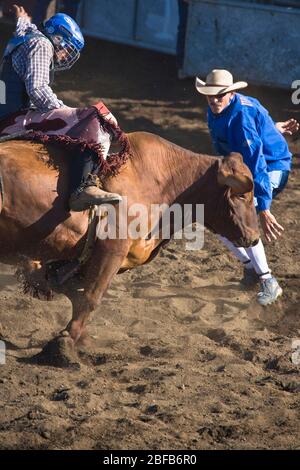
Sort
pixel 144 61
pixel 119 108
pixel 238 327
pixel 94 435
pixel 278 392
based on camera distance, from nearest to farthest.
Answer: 1. pixel 94 435
2. pixel 278 392
3. pixel 238 327
4. pixel 119 108
5. pixel 144 61

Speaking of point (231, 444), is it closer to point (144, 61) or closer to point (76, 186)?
point (76, 186)

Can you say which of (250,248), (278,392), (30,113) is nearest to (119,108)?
(250,248)

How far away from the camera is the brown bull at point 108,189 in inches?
247

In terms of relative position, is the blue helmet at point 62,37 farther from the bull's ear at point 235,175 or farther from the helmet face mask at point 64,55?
the bull's ear at point 235,175

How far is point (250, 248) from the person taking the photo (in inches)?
316

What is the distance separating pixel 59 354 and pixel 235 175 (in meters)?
1.70

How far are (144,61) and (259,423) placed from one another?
9.09 metres

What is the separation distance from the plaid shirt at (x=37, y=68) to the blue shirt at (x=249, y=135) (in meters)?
1.66

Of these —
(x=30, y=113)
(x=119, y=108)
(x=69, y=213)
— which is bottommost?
(x=119, y=108)

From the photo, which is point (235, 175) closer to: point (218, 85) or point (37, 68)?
point (218, 85)

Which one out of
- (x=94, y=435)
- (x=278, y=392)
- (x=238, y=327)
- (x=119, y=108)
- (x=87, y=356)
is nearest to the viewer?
(x=94, y=435)

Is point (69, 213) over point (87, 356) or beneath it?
over

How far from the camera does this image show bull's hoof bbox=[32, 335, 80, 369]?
6578mm

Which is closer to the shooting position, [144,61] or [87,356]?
[87,356]
